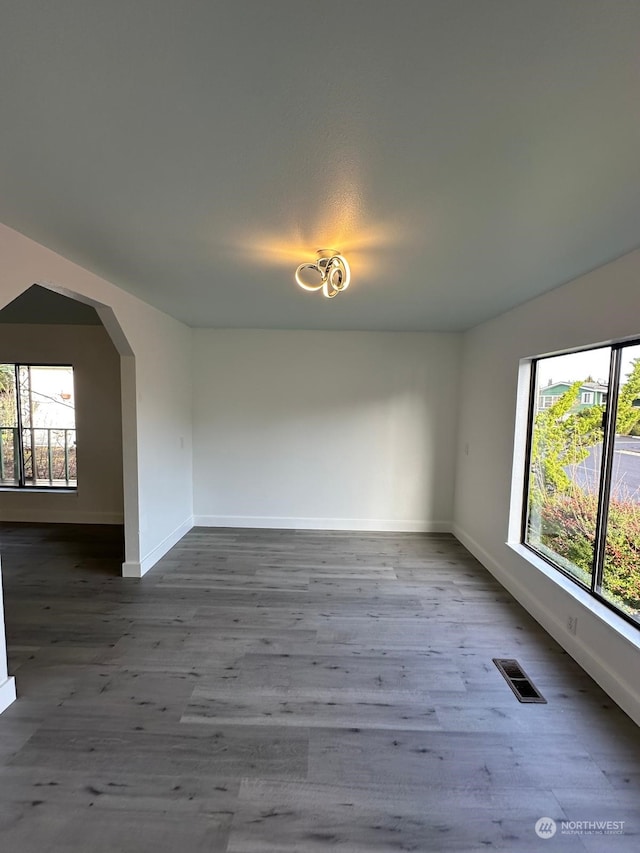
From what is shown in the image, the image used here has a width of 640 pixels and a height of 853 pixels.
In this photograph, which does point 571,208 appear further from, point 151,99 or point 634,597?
point 634,597

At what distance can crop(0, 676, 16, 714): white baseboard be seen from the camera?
192 centimetres

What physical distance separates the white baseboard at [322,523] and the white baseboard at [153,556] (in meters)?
0.42

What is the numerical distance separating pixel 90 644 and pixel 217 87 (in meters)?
2.96

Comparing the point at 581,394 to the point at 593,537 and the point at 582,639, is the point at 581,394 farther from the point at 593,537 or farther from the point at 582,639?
the point at 582,639

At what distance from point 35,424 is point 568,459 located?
227 inches

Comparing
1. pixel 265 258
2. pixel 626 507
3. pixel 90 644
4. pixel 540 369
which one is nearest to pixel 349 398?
pixel 540 369

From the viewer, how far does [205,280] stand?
2688 mm

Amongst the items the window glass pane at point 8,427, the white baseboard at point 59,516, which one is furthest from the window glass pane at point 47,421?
the white baseboard at point 59,516

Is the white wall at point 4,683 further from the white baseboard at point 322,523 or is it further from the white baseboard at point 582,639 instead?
the white baseboard at point 582,639

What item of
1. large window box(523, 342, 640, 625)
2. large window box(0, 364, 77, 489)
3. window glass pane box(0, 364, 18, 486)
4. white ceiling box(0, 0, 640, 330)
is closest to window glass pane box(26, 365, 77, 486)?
large window box(0, 364, 77, 489)

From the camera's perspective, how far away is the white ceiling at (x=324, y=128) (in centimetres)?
83

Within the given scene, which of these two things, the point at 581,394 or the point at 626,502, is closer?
the point at 626,502

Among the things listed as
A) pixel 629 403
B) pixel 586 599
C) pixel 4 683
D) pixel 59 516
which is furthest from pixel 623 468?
pixel 59 516

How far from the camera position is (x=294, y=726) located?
1.86 metres
